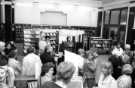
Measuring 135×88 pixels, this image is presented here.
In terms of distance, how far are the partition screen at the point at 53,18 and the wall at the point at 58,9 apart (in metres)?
0.30

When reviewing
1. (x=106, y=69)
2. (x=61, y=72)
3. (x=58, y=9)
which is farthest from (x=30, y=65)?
(x=58, y=9)

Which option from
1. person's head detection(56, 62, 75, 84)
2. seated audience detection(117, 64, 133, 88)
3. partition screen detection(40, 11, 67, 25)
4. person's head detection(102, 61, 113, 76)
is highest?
partition screen detection(40, 11, 67, 25)

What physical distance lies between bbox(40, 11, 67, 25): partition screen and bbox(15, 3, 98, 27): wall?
30cm

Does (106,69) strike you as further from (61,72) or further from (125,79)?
(61,72)

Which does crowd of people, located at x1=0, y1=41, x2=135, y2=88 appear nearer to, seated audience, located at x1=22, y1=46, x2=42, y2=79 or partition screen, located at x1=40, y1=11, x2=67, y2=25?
seated audience, located at x1=22, y1=46, x2=42, y2=79

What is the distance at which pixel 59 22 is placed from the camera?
12195mm


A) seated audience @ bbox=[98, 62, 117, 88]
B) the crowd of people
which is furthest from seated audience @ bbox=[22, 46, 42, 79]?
seated audience @ bbox=[98, 62, 117, 88]

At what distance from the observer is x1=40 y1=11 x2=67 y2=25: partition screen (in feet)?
39.1

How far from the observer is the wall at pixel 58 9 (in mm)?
11477

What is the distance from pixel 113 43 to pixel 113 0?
266cm

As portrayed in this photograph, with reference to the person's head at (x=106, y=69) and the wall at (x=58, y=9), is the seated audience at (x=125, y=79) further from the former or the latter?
Answer: the wall at (x=58, y=9)

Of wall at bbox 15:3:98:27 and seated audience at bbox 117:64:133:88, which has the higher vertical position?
wall at bbox 15:3:98:27

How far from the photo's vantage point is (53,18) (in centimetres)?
1209

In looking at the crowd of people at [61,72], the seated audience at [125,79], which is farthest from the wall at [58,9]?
the seated audience at [125,79]
